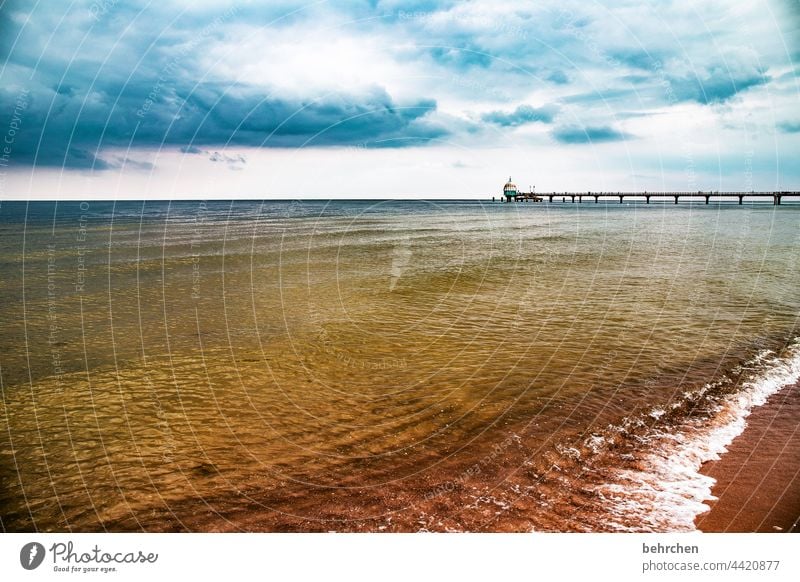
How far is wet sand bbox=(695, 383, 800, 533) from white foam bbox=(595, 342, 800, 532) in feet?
0.61

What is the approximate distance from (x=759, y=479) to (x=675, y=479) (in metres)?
1.30

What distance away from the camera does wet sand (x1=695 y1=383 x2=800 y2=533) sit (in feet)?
22.9

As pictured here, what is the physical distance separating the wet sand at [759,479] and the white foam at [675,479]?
0.18 metres

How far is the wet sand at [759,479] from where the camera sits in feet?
22.9

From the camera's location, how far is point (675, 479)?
8.06 meters

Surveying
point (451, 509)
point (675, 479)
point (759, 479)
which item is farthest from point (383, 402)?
point (759, 479)

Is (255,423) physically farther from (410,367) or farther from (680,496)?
(680,496)

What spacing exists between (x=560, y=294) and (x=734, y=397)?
41.9 ft

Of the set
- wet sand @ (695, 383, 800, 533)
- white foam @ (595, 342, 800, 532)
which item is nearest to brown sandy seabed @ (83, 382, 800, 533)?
Result: wet sand @ (695, 383, 800, 533)

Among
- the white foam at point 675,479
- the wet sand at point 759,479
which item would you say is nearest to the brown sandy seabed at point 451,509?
the wet sand at point 759,479

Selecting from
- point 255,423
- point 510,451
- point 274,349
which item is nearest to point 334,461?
point 255,423

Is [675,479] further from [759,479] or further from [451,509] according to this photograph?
[451,509]

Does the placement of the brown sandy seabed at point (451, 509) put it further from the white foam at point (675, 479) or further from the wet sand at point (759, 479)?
the white foam at point (675, 479)

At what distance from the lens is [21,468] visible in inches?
357
